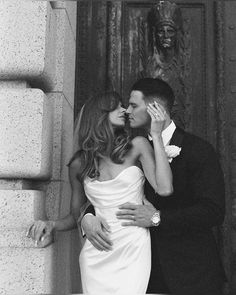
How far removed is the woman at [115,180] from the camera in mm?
2535

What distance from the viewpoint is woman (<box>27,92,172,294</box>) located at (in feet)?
8.32

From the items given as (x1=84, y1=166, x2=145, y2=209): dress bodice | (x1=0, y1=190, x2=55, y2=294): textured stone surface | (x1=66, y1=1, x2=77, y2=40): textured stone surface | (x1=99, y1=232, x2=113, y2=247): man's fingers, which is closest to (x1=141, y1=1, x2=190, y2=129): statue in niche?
(x1=66, y1=1, x2=77, y2=40): textured stone surface

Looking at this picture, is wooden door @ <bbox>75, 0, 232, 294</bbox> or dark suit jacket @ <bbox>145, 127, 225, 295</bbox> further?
wooden door @ <bbox>75, 0, 232, 294</bbox>

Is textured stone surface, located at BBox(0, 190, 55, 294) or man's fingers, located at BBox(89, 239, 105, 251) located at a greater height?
man's fingers, located at BBox(89, 239, 105, 251)

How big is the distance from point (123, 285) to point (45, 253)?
0.53 m

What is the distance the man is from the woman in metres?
0.07

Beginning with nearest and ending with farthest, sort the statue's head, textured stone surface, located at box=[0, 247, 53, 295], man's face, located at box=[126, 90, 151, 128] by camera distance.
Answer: textured stone surface, located at box=[0, 247, 53, 295]
man's face, located at box=[126, 90, 151, 128]
the statue's head

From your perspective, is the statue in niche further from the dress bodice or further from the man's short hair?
the dress bodice

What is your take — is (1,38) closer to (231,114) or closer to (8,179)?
(8,179)

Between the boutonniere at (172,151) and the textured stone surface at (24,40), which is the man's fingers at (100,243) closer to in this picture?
the boutonniere at (172,151)

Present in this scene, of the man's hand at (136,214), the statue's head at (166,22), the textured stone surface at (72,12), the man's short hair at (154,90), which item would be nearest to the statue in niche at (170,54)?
the statue's head at (166,22)

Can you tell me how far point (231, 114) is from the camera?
3551mm

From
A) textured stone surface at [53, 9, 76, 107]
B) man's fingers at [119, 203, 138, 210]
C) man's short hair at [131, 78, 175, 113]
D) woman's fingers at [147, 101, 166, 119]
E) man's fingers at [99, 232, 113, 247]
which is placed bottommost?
man's fingers at [99, 232, 113, 247]

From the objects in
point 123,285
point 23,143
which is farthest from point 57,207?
point 123,285
